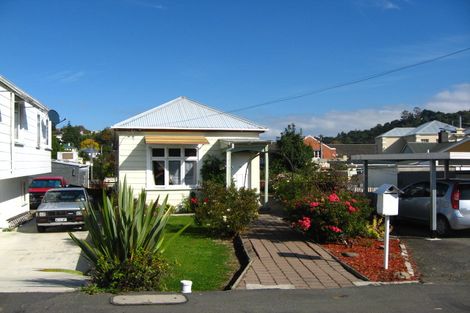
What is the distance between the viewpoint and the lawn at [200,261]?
7984 mm

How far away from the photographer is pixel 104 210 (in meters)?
7.64

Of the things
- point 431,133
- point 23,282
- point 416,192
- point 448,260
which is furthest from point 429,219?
point 431,133

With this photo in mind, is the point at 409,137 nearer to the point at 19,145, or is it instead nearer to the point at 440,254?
the point at 19,145

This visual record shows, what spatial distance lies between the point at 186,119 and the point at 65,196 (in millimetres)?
6338

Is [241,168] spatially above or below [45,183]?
above

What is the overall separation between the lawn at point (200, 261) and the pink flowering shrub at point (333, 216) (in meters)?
1.94

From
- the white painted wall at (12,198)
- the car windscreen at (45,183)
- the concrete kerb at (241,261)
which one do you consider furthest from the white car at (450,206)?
the car windscreen at (45,183)

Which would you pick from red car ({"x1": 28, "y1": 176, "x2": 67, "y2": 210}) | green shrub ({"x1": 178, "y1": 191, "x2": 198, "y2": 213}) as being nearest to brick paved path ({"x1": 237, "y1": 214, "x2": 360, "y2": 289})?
green shrub ({"x1": 178, "y1": 191, "x2": 198, "y2": 213})

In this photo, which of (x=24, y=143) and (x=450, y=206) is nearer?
(x=450, y=206)

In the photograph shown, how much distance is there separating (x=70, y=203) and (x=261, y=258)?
8.87 meters

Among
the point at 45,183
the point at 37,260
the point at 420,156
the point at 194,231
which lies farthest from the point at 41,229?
the point at 45,183

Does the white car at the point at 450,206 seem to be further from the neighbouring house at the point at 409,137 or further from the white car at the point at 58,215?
the neighbouring house at the point at 409,137

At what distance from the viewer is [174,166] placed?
20297mm

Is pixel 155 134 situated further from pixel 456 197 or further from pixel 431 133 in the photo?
pixel 431 133
